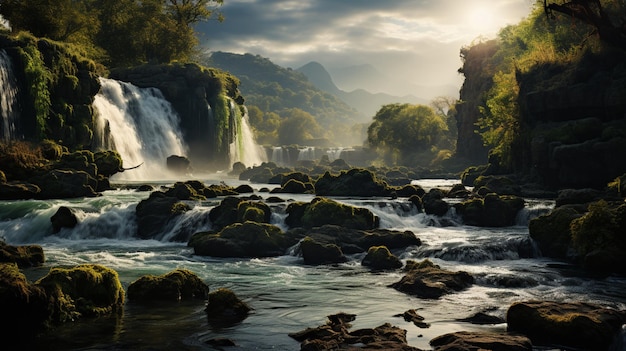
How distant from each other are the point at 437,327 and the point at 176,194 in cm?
2651

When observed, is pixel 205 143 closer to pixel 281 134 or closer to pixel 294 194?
pixel 294 194

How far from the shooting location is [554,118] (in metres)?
46.4

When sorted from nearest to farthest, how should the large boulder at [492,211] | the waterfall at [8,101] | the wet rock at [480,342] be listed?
the wet rock at [480,342] < the large boulder at [492,211] < the waterfall at [8,101]

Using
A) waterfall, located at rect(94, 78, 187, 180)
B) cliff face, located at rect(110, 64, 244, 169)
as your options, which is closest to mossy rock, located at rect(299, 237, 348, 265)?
waterfall, located at rect(94, 78, 187, 180)

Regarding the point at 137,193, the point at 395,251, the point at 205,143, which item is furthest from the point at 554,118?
the point at 205,143

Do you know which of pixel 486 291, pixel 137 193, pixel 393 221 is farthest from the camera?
pixel 137 193

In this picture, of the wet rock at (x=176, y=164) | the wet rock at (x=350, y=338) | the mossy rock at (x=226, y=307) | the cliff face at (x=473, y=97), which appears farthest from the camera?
the cliff face at (x=473, y=97)

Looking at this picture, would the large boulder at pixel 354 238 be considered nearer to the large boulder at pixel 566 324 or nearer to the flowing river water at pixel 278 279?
the flowing river water at pixel 278 279

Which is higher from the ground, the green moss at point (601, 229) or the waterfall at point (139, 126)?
the waterfall at point (139, 126)

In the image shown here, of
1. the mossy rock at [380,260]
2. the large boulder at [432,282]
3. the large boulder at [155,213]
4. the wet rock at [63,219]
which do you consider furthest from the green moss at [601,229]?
the wet rock at [63,219]

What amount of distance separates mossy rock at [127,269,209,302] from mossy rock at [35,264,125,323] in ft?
2.77

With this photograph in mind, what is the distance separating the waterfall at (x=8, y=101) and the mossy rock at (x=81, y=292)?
33.1 meters

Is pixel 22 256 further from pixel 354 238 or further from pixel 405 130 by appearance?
pixel 405 130

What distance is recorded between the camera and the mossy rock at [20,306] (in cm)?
1151
